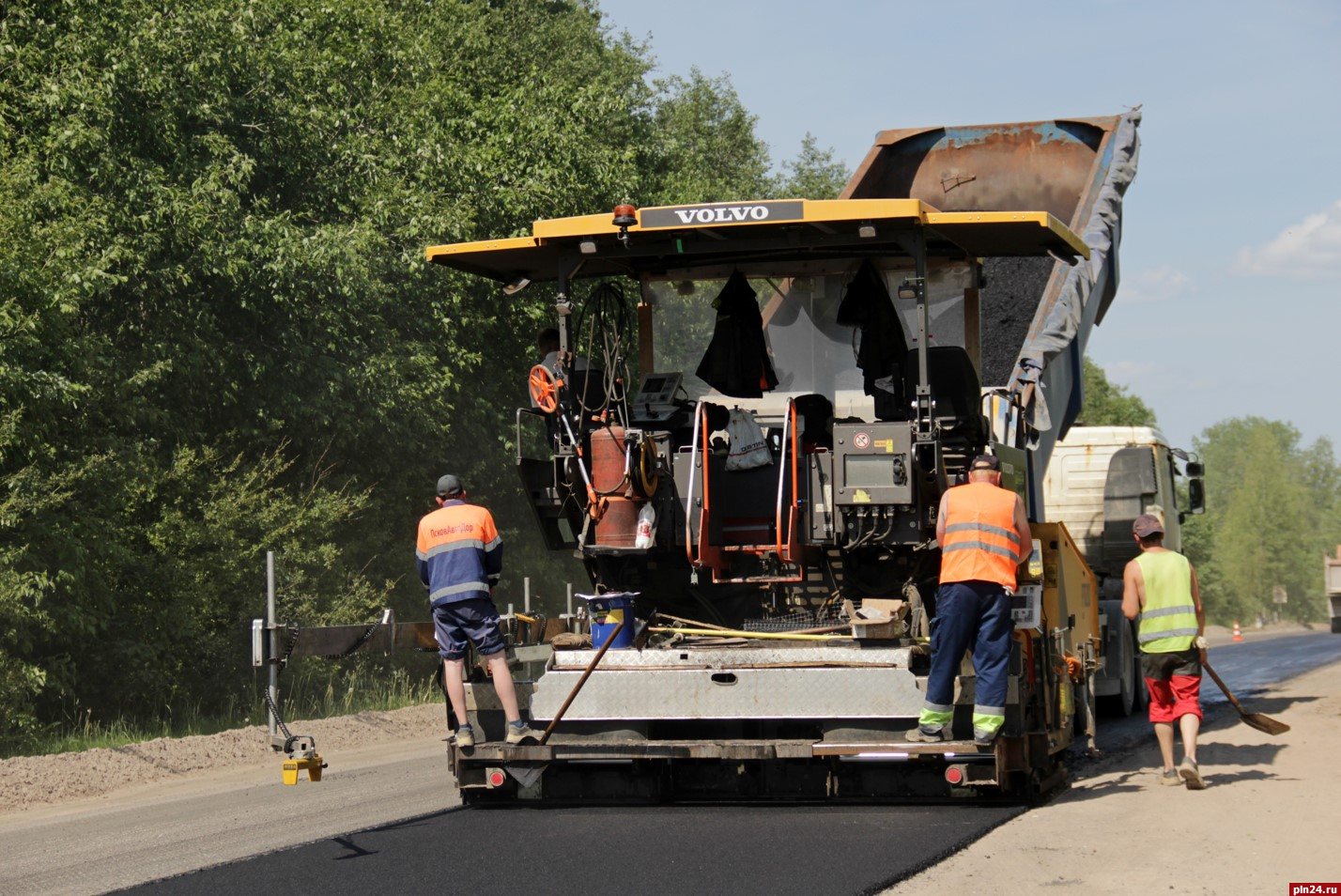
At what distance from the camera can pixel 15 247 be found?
12977 mm

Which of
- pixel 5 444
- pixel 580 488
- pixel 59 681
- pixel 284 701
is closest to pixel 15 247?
pixel 5 444

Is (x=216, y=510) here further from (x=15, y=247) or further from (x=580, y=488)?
(x=580, y=488)

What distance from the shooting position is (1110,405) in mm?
54156

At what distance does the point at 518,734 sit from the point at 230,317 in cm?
1075

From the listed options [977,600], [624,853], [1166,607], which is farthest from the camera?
[1166,607]

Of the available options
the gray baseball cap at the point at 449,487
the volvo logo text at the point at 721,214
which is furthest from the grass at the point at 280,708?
the volvo logo text at the point at 721,214

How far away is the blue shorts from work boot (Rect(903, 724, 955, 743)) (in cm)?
198

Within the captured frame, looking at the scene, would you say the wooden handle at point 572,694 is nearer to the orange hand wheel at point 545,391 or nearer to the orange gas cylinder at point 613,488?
the orange gas cylinder at point 613,488

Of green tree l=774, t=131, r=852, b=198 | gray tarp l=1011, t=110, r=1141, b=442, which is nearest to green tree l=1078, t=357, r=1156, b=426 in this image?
green tree l=774, t=131, r=852, b=198

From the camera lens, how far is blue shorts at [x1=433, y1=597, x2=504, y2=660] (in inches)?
309

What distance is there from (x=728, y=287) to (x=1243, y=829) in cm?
375

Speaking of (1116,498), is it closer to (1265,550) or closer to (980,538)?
(980,538)

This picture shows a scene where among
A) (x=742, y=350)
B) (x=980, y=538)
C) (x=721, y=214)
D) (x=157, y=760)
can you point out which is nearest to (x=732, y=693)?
(x=980, y=538)

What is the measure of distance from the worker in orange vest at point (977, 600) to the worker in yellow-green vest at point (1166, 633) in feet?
4.46
